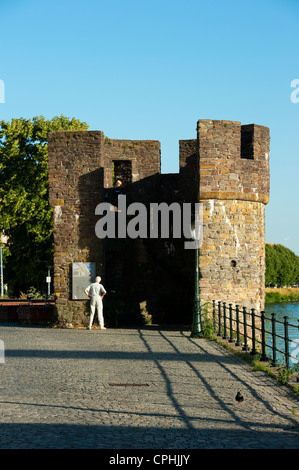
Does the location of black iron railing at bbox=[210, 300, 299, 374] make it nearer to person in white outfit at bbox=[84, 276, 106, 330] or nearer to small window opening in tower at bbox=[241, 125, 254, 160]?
person in white outfit at bbox=[84, 276, 106, 330]

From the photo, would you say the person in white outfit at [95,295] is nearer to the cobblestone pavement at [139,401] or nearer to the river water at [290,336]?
the river water at [290,336]

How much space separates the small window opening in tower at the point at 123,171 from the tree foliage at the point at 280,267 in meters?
67.2

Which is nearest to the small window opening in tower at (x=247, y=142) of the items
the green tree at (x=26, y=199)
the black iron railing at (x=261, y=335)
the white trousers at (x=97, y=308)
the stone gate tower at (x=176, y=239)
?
the stone gate tower at (x=176, y=239)

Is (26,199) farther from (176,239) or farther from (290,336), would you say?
(290,336)

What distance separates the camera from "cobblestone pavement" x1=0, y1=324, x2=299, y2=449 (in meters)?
6.48

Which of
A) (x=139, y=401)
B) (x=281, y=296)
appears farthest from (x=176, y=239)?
(x=281, y=296)

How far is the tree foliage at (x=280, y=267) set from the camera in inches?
3688

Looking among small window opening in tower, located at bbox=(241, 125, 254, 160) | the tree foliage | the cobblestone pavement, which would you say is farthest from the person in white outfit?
the tree foliage

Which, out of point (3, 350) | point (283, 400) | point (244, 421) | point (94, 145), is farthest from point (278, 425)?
point (94, 145)

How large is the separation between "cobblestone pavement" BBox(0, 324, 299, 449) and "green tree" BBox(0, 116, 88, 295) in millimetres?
22322

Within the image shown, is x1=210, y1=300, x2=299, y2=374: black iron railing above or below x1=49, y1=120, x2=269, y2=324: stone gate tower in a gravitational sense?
below

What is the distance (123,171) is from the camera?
86.7 ft
